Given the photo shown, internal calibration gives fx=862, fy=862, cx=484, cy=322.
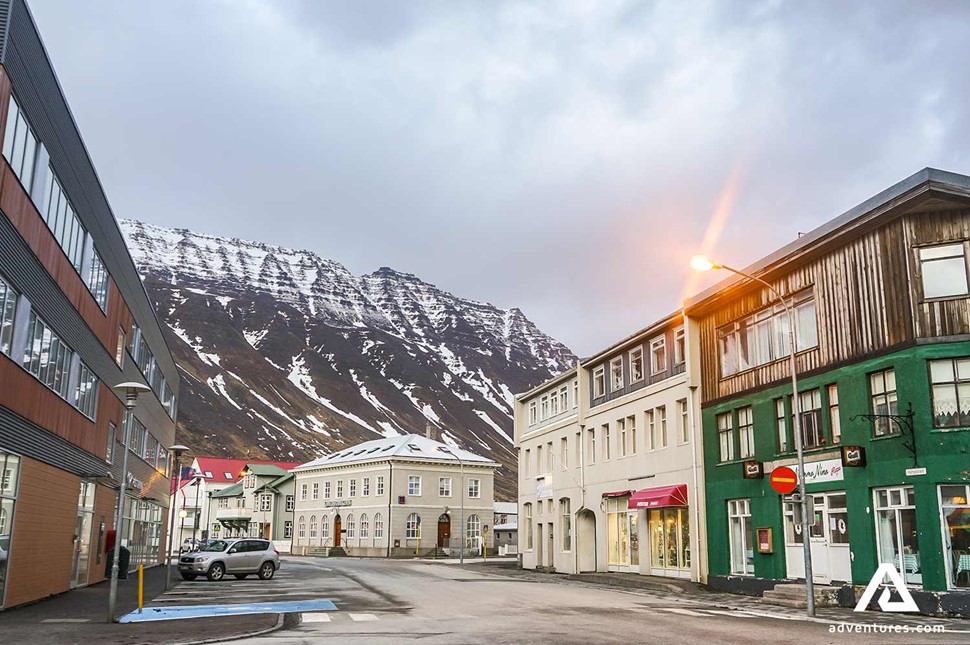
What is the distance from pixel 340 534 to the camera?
86.4 metres

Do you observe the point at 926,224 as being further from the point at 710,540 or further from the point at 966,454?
the point at 710,540

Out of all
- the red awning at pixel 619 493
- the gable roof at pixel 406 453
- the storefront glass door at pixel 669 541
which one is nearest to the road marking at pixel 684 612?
the storefront glass door at pixel 669 541

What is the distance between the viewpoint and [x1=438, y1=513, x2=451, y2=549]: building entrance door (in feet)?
270

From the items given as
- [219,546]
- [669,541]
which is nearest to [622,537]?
[669,541]

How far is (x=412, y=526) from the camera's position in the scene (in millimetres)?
80562

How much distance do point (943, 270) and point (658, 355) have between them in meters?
16.1

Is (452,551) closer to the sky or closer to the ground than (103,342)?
closer to the ground

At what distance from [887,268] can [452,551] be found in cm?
6407

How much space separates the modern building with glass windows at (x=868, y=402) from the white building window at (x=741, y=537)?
0.16 ft

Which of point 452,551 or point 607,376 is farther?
point 452,551

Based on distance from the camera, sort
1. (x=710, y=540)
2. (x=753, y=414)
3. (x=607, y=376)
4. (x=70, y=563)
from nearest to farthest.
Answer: (x=70, y=563), (x=753, y=414), (x=710, y=540), (x=607, y=376)

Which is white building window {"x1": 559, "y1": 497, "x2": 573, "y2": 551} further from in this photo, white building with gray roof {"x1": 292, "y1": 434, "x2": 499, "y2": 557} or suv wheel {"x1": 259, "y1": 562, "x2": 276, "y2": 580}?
white building with gray roof {"x1": 292, "y1": 434, "x2": 499, "y2": 557}

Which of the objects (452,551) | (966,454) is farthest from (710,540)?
(452,551)

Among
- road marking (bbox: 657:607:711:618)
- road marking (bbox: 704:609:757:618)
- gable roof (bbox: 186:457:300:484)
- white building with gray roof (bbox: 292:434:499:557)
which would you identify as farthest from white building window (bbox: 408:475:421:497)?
gable roof (bbox: 186:457:300:484)
